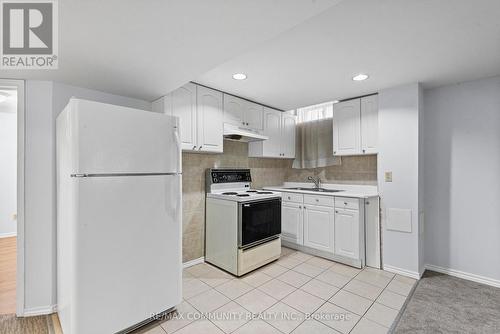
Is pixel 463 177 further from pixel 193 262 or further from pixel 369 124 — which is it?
pixel 193 262

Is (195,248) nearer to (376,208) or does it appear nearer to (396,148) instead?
(376,208)

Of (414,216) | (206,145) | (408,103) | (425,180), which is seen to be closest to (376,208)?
(414,216)

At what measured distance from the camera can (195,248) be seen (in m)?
2.97

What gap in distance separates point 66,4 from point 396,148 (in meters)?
3.20

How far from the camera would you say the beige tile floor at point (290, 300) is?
5.95ft

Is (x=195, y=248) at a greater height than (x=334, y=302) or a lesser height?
greater

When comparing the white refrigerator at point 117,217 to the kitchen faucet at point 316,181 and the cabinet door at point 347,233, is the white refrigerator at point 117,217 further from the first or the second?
the kitchen faucet at point 316,181

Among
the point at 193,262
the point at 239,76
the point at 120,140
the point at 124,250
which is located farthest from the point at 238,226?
the point at 239,76

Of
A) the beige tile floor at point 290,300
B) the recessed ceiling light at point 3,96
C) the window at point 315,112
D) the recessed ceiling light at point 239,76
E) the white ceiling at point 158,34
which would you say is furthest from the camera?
the window at point 315,112

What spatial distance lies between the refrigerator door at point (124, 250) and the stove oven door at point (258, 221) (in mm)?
852

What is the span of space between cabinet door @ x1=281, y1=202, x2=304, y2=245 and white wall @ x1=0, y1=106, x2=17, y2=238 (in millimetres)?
4853

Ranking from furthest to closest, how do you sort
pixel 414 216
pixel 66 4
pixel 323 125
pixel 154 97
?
pixel 323 125 → pixel 414 216 → pixel 154 97 → pixel 66 4

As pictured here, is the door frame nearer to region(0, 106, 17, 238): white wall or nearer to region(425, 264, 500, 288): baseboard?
region(0, 106, 17, 238): white wall

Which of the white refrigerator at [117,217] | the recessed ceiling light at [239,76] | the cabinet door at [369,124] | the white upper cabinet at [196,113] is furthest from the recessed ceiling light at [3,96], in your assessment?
the cabinet door at [369,124]
